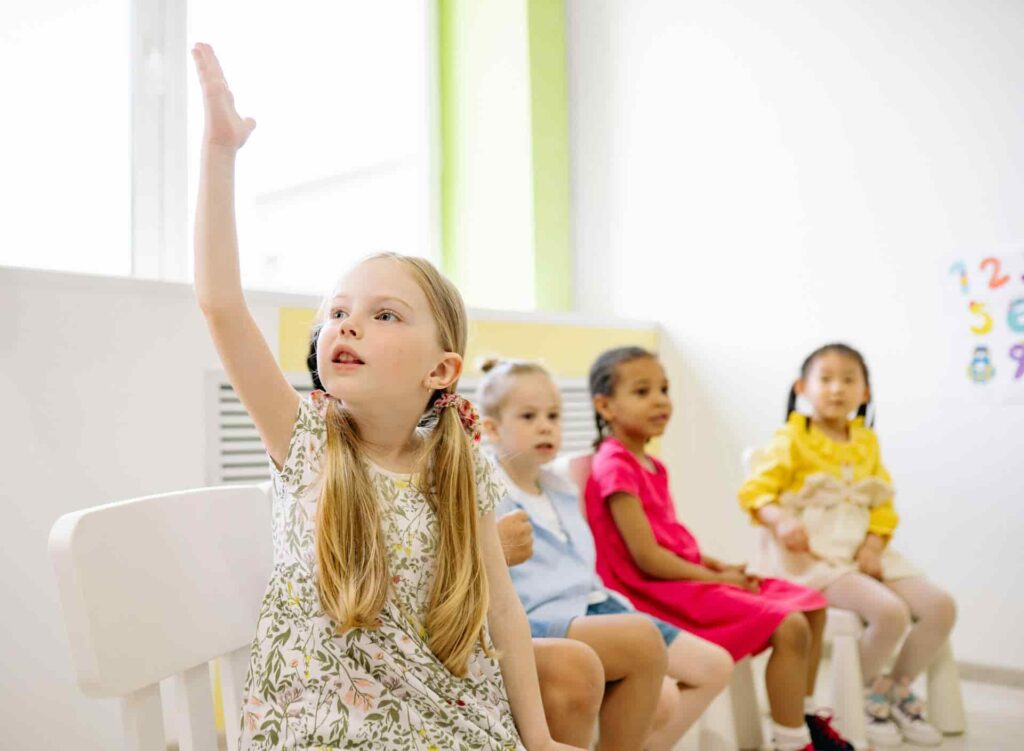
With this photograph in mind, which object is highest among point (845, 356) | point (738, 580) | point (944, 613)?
point (845, 356)

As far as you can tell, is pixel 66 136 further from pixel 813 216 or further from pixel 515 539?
pixel 813 216

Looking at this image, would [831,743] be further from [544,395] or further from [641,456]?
[544,395]

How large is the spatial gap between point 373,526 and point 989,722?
6.02ft

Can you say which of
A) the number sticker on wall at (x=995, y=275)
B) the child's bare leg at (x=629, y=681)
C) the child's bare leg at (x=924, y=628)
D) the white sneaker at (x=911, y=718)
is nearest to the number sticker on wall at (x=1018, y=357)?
the number sticker on wall at (x=995, y=275)

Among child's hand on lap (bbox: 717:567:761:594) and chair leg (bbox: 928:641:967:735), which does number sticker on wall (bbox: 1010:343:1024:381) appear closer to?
chair leg (bbox: 928:641:967:735)

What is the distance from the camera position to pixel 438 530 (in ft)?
3.44

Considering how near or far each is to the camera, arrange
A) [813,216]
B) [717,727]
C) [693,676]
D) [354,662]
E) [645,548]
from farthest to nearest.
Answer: [813,216] < [645,548] < [717,727] < [693,676] < [354,662]

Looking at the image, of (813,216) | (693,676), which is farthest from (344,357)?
(813,216)

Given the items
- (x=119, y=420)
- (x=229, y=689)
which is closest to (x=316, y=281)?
(x=119, y=420)

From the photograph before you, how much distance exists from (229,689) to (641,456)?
1286 mm

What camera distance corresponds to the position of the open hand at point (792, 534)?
220 centimetres

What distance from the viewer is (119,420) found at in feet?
6.31

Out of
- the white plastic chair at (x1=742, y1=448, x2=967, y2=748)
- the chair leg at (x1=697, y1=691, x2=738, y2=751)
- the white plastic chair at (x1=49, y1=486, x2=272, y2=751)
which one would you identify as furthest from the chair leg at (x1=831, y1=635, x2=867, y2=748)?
the white plastic chair at (x1=49, y1=486, x2=272, y2=751)

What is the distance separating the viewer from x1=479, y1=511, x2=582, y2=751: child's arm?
1.06m
